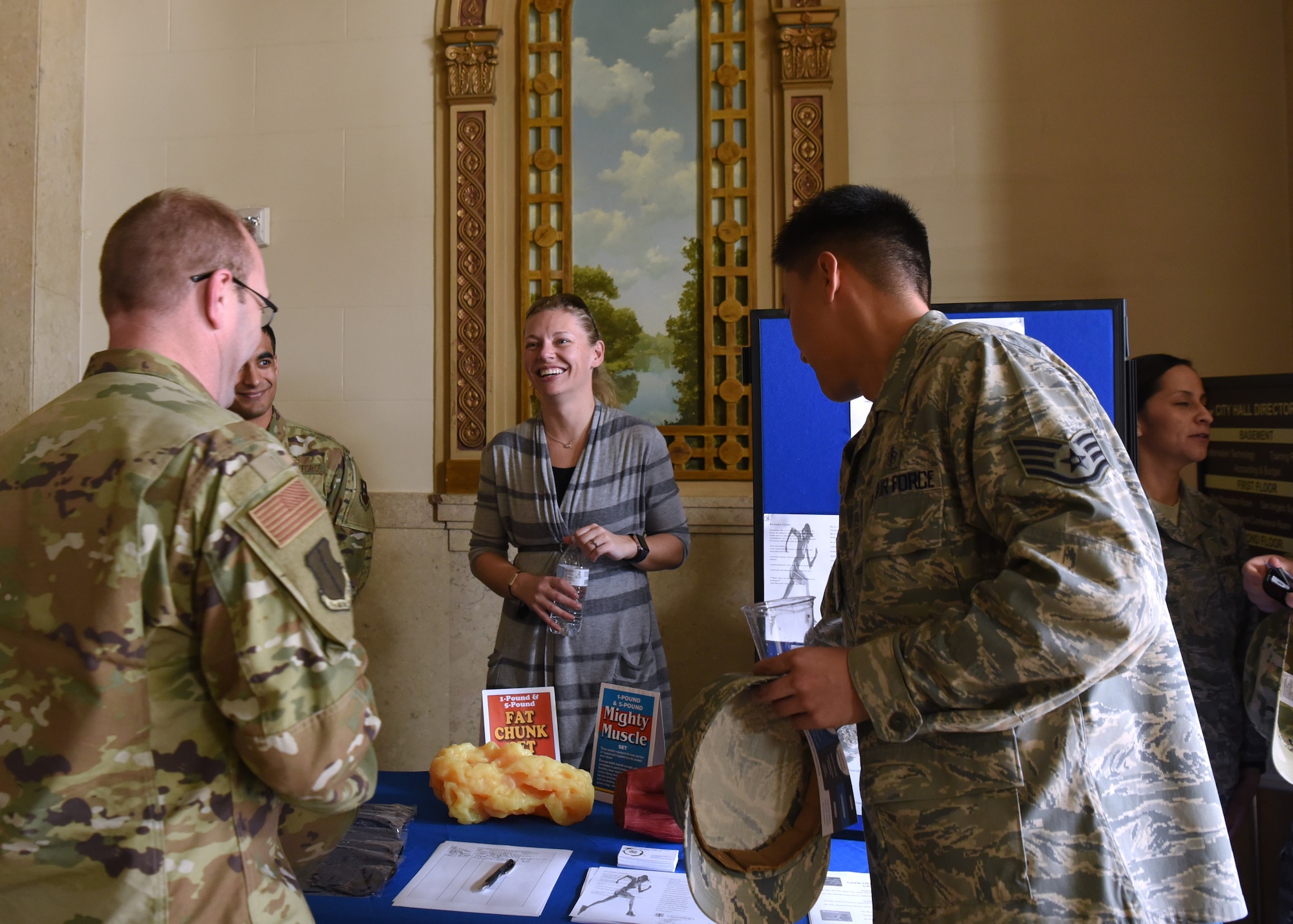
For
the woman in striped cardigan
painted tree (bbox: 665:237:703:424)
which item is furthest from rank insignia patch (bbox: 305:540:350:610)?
painted tree (bbox: 665:237:703:424)

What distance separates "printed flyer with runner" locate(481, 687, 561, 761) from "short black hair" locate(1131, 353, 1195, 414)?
217cm

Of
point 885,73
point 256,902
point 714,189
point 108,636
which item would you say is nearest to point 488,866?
point 256,902

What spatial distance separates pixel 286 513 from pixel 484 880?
740mm

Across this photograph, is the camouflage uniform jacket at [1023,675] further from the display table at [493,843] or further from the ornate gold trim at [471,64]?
the ornate gold trim at [471,64]

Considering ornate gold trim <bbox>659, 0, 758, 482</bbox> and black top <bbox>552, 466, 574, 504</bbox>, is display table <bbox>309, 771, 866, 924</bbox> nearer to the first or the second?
black top <bbox>552, 466, 574, 504</bbox>

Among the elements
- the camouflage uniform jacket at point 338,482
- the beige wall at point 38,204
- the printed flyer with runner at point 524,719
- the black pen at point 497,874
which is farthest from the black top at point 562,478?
the beige wall at point 38,204

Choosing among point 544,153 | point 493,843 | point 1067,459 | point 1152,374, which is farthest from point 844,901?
point 544,153

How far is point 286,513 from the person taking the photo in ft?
3.18

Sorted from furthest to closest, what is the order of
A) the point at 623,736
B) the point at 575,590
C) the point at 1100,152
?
1. the point at 1100,152
2. the point at 575,590
3. the point at 623,736

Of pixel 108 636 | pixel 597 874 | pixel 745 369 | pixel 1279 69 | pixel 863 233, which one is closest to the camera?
pixel 108 636

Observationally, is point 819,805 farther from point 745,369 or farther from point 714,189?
point 714,189

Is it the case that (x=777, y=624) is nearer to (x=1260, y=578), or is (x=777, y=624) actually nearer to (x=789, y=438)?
(x=789, y=438)

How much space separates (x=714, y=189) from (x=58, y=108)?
273cm

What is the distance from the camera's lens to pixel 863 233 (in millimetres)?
1297
